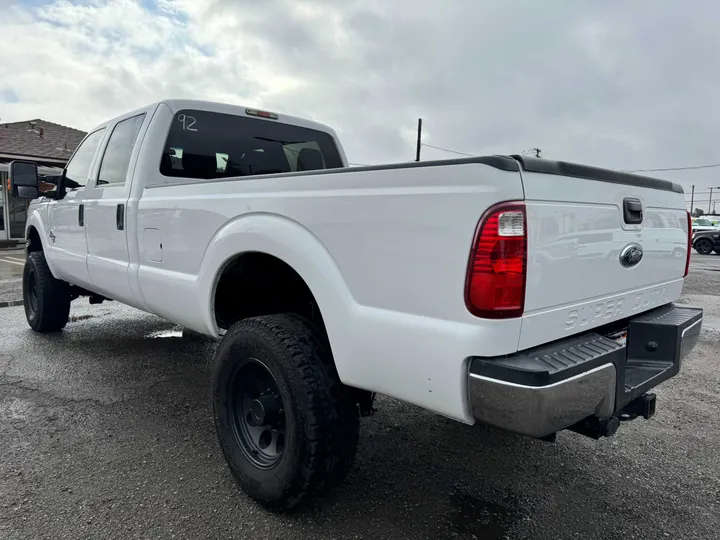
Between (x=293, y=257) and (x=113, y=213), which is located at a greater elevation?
(x=113, y=213)

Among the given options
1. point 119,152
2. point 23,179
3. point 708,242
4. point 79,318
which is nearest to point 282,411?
point 119,152

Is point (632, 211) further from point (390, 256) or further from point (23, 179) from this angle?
point (23, 179)

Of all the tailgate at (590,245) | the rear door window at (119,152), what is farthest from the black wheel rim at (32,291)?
the tailgate at (590,245)

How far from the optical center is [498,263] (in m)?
1.75

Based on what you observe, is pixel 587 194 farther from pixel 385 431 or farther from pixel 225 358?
pixel 385 431

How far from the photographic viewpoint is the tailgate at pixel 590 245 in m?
1.84

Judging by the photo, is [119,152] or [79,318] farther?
[79,318]

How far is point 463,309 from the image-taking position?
5.83 feet

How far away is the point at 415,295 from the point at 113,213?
2742mm

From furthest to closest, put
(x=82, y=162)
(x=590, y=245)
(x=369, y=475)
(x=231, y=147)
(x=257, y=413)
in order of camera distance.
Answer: (x=82, y=162) → (x=231, y=147) → (x=369, y=475) → (x=257, y=413) → (x=590, y=245)

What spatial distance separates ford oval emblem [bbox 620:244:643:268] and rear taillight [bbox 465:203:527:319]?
76cm

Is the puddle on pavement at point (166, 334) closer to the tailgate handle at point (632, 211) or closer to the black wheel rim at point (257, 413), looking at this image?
the black wheel rim at point (257, 413)

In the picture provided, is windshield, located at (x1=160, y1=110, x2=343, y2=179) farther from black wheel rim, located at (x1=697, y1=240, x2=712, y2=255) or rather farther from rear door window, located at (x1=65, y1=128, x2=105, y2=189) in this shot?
black wheel rim, located at (x1=697, y1=240, x2=712, y2=255)

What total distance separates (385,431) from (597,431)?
157 cm
